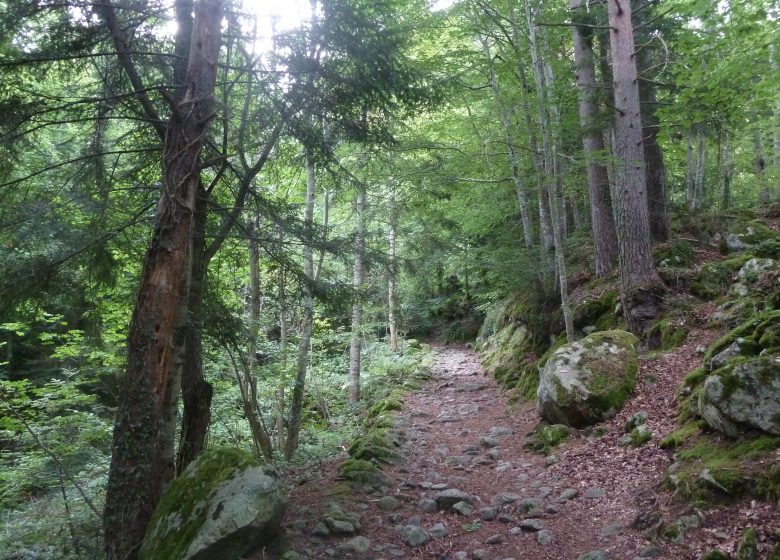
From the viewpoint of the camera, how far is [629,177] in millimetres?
8234

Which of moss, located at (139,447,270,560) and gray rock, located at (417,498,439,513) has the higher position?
moss, located at (139,447,270,560)

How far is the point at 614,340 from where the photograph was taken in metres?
7.28

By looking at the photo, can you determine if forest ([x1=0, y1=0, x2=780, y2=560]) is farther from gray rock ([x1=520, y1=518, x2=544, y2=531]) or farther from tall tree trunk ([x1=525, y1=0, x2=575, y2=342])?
tall tree trunk ([x1=525, y1=0, x2=575, y2=342])

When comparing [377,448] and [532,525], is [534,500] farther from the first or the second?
[377,448]

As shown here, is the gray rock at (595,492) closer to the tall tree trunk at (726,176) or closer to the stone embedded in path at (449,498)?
the stone embedded in path at (449,498)

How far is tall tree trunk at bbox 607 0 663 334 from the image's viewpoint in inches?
322

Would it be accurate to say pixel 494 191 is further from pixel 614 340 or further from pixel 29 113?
pixel 29 113

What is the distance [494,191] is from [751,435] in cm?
884

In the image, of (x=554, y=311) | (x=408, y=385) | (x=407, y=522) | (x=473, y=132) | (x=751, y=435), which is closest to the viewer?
(x=751, y=435)

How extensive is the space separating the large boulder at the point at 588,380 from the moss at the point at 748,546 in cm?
315

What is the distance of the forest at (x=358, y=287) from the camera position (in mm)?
4324

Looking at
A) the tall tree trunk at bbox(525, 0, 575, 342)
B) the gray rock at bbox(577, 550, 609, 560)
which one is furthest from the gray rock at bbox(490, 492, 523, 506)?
the tall tree trunk at bbox(525, 0, 575, 342)

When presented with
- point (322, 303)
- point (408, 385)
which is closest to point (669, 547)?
point (322, 303)

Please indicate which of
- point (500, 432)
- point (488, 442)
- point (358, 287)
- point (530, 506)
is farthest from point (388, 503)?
point (500, 432)
